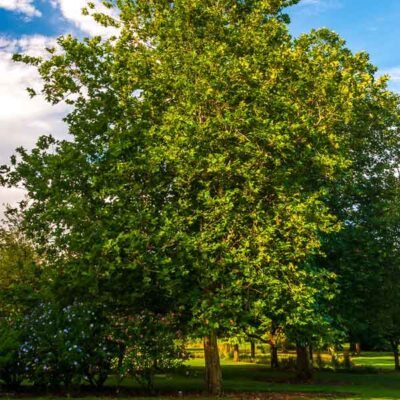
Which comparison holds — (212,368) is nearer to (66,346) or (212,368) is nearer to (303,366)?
(66,346)

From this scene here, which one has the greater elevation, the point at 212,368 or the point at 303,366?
the point at 212,368

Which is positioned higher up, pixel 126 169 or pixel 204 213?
pixel 126 169

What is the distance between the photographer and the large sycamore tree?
21.0 m

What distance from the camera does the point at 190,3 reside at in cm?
2633

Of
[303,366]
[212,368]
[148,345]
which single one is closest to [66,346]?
[148,345]

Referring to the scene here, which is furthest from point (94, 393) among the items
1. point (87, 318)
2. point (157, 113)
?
point (157, 113)

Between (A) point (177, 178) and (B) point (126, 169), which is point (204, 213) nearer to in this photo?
(A) point (177, 178)

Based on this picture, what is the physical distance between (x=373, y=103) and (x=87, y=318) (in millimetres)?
23362

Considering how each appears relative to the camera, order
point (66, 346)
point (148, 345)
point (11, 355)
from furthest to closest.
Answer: point (148, 345) < point (66, 346) < point (11, 355)

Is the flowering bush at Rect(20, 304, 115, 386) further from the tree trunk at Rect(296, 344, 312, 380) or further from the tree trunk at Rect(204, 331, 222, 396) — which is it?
the tree trunk at Rect(296, 344, 312, 380)

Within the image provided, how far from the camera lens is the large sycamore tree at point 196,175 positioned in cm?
2100

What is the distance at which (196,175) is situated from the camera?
75.1 feet

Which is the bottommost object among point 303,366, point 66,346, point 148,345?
point 303,366

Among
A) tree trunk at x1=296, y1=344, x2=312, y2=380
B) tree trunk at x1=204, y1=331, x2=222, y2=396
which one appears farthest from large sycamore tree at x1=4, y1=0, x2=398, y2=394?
tree trunk at x1=296, y1=344, x2=312, y2=380
